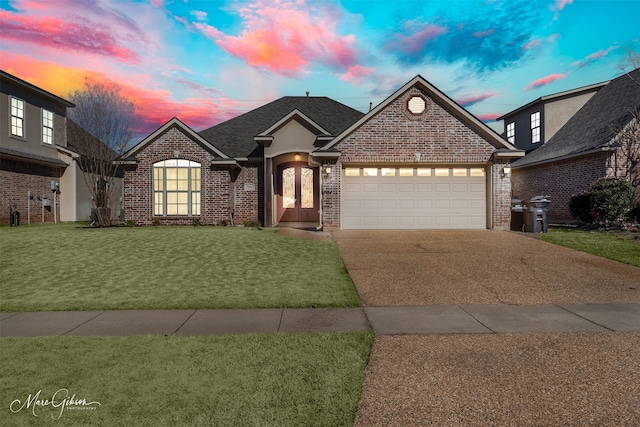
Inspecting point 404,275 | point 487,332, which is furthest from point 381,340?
point 404,275

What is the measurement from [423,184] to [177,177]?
39.7 feet

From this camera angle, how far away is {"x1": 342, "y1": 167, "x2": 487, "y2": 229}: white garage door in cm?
1560

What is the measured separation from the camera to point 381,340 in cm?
452

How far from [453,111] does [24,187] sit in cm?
2146

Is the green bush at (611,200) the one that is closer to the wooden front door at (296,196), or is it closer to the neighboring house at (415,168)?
the neighboring house at (415,168)

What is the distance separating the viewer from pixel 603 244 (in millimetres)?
11844

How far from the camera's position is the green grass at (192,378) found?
9.51 ft

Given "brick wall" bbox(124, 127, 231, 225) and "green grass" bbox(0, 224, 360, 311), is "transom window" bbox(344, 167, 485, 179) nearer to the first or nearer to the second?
"green grass" bbox(0, 224, 360, 311)

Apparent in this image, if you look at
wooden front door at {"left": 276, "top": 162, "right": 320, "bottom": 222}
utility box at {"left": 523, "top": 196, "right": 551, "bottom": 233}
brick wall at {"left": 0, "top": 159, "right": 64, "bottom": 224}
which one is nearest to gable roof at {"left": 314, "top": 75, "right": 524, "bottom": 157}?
utility box at {"left": 523, "top": 196, "right": 551, "bottom": 233}

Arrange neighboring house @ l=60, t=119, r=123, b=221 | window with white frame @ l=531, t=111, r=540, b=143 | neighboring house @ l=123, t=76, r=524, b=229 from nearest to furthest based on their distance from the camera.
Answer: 1. neighboring house @ l=123, t=76, r=524, b=229
2. neighboring house @ l=60, t=119, r=123, b=221
3. window with white frame @ l=531, t=111, r=540, b=143

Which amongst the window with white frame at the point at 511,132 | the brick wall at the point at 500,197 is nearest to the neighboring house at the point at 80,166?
the brick wall at the point at 500,197

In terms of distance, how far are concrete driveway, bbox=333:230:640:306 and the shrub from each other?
16.1 ft

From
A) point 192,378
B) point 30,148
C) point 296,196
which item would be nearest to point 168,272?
point 192,378

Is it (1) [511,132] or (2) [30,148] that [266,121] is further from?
(1) [511,132]
